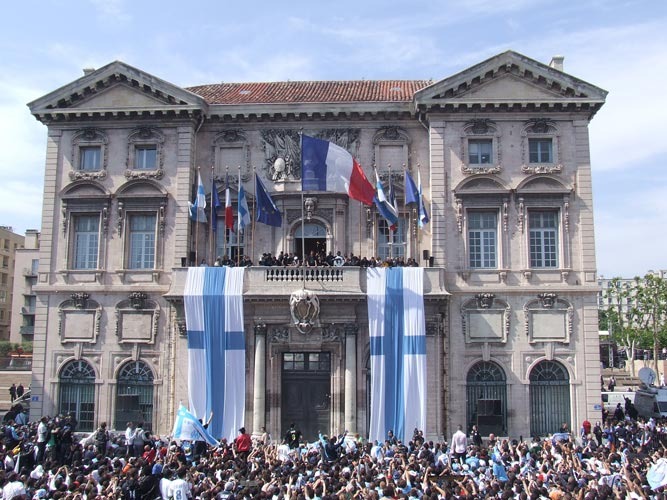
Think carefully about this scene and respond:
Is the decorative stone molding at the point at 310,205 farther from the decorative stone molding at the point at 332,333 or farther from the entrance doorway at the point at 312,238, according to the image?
the decorative stone molding at the point at 332,333

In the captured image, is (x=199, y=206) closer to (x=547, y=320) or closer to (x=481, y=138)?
(x=481, y=138)

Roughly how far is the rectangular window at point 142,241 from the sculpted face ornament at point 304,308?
7.24m

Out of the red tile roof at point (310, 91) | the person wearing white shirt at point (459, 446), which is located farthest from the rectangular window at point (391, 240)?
the person wearing white shirt at point (459, 446)

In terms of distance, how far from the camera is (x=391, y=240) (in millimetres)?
32969

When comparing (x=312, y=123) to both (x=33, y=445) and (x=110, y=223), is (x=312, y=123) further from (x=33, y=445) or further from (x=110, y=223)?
(x=33, y=445)

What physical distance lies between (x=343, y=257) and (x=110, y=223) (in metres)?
10.7

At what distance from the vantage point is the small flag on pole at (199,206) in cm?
3162

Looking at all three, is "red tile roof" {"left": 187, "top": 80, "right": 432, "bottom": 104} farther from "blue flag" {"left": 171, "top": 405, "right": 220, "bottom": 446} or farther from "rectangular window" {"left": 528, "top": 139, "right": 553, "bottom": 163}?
"blue flag" {"left": 171, "top": 405, "right": 220, "bottom": 446}

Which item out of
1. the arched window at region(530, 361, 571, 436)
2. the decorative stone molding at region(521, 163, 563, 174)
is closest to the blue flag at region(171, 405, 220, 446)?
the arched window at region(530, 361, 571, 436)

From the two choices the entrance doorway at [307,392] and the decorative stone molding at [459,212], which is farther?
the decorative stone molding at [459,212]

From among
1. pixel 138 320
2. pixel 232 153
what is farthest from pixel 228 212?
pixel 138 320

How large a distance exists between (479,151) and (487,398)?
10.9 metres

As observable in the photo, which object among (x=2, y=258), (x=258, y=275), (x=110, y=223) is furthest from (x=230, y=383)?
(x=2, y=258)

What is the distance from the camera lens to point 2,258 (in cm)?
8431
